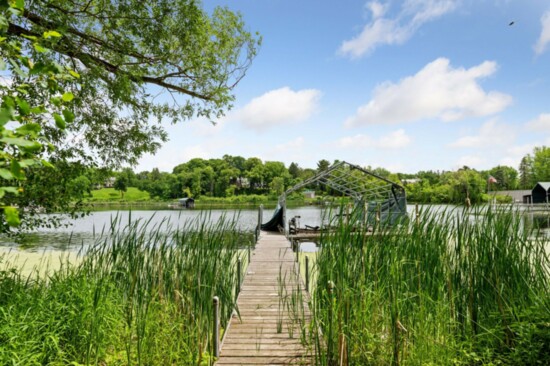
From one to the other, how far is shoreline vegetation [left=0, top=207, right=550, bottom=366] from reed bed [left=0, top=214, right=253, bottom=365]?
0.05ft

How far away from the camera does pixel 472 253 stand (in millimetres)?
3670

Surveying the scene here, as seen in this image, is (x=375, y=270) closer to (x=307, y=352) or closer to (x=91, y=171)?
(x=307, y=352)

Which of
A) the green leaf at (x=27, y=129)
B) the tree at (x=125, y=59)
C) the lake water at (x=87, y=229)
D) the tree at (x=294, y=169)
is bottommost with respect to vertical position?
the lake water at (x=87, y=229)

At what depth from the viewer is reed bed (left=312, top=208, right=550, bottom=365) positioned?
310cm

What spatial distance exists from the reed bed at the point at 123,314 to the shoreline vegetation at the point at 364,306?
0.05 ft

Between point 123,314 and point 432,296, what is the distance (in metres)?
3.17

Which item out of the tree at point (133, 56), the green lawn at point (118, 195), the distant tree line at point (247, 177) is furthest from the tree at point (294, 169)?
the tree at point (133, 56)

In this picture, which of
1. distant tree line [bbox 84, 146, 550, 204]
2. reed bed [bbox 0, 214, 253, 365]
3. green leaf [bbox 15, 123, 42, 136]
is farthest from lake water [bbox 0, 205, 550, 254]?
distant tree line [bbox 84, 146, 550, 204]

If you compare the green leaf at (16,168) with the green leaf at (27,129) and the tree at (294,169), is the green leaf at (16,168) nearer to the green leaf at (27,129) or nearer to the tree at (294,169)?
the green leaf at (27,129)

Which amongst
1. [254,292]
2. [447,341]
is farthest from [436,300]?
[254,292]

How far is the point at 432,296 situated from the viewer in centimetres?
358

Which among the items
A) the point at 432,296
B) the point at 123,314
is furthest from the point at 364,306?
the point at 123,314

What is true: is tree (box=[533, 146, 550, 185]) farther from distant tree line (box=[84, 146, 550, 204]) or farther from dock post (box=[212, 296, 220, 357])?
dock post (box=[212, 296, 220, 357])

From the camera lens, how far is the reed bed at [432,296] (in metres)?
3.10
